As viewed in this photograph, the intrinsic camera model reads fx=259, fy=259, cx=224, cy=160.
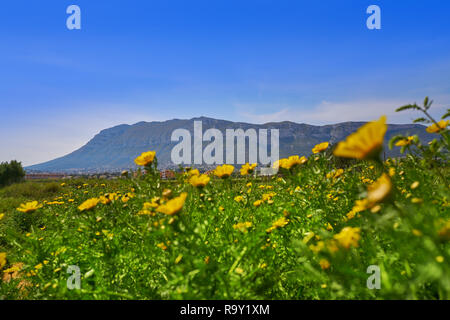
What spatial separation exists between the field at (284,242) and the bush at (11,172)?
38944 mm

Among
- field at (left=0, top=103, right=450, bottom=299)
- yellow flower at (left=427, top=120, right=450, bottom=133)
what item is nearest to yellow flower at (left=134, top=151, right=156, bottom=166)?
field at (left=0, top=103, right=450, bottom=299)

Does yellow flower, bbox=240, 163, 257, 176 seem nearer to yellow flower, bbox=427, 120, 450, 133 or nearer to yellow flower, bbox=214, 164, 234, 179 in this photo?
yellow flower, bbox=214, 164, 234, 179

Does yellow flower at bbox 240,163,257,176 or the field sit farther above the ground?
yellow flower at bbox 240,163,257,176

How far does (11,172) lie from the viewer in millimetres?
33531

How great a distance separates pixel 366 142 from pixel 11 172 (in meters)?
43.0

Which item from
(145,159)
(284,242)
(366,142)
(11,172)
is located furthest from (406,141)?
(11,172)

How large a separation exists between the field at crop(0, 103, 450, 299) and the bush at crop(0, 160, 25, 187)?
38944 millimetres

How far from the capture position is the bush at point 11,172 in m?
32.7

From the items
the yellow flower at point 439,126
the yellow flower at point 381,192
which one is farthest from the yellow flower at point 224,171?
the yellow flower at point 439,126

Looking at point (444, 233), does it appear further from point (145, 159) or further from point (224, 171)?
point (145, 159)

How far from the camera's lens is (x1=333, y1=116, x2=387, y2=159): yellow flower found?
1121mm
